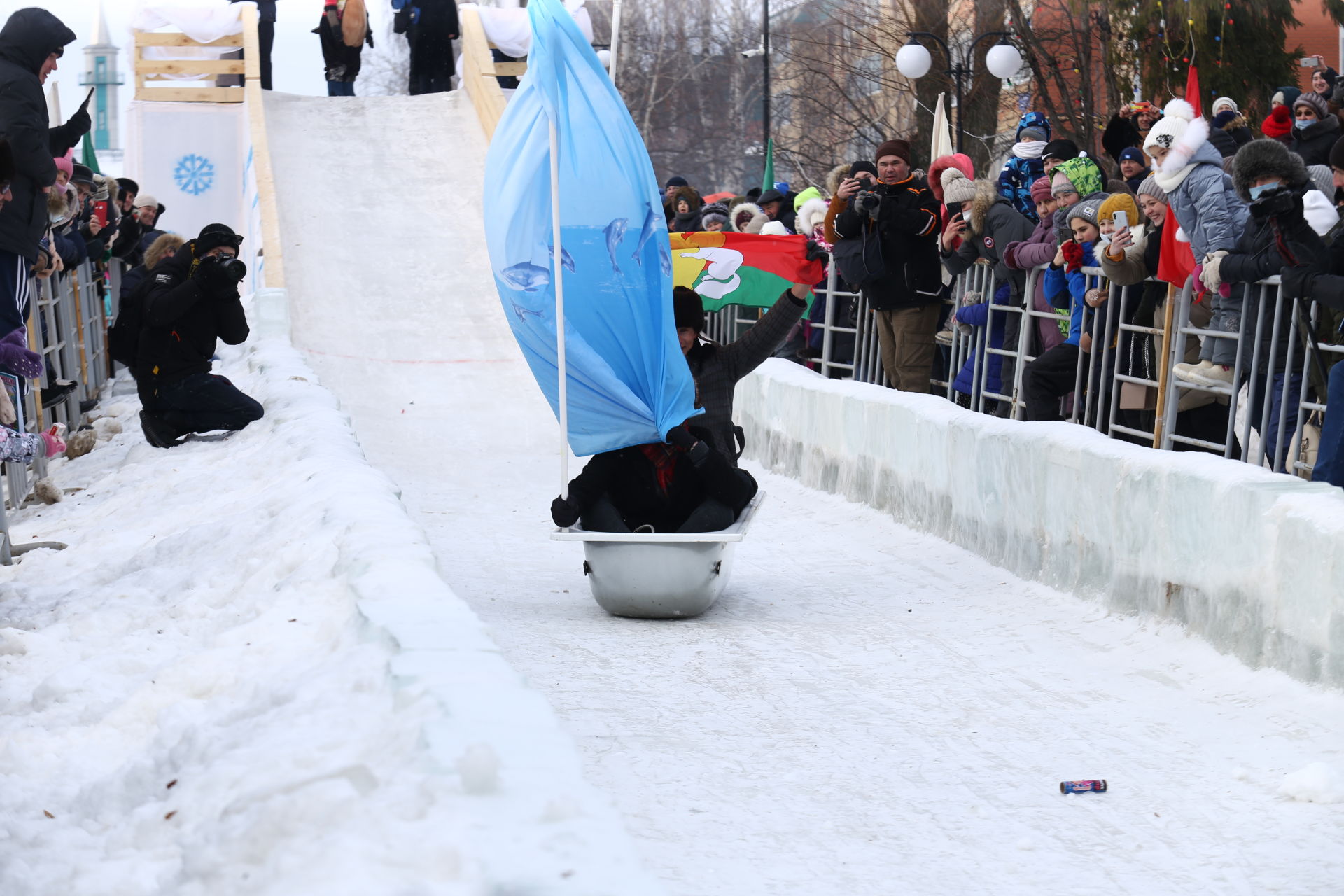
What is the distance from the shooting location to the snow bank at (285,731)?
231cm

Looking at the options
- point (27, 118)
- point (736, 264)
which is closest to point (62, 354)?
point (27, 118)

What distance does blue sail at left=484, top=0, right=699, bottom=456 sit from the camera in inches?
235

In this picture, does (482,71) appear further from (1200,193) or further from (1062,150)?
(1200,193)

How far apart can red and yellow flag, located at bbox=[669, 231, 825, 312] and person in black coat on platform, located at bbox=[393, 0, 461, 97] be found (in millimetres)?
10735

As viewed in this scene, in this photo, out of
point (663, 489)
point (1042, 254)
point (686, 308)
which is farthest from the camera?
point (1042, 254)

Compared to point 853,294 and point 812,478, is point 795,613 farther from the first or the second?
point 853,294

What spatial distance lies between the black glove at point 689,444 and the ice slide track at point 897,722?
2.07 ft

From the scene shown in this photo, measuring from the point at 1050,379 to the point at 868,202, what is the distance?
5.78 feet

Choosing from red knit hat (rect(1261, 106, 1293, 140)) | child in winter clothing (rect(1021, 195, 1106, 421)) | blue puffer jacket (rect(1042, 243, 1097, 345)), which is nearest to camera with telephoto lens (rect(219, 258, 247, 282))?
child in winter clothing (rect(1021, 195, 1106, 421))

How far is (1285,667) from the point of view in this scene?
462 centimetres

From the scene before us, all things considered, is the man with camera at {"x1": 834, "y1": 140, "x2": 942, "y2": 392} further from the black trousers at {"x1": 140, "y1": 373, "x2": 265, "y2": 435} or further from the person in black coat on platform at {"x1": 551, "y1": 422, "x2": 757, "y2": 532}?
the black trousers at {"x1": 140, "y1": 373, "x2": 265, "y2": 435}

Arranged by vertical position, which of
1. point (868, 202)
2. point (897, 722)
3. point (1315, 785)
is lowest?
point (897, 722)

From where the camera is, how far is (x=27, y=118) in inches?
286

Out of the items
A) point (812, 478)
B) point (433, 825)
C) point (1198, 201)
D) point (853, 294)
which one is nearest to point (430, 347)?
point (853, 294)
